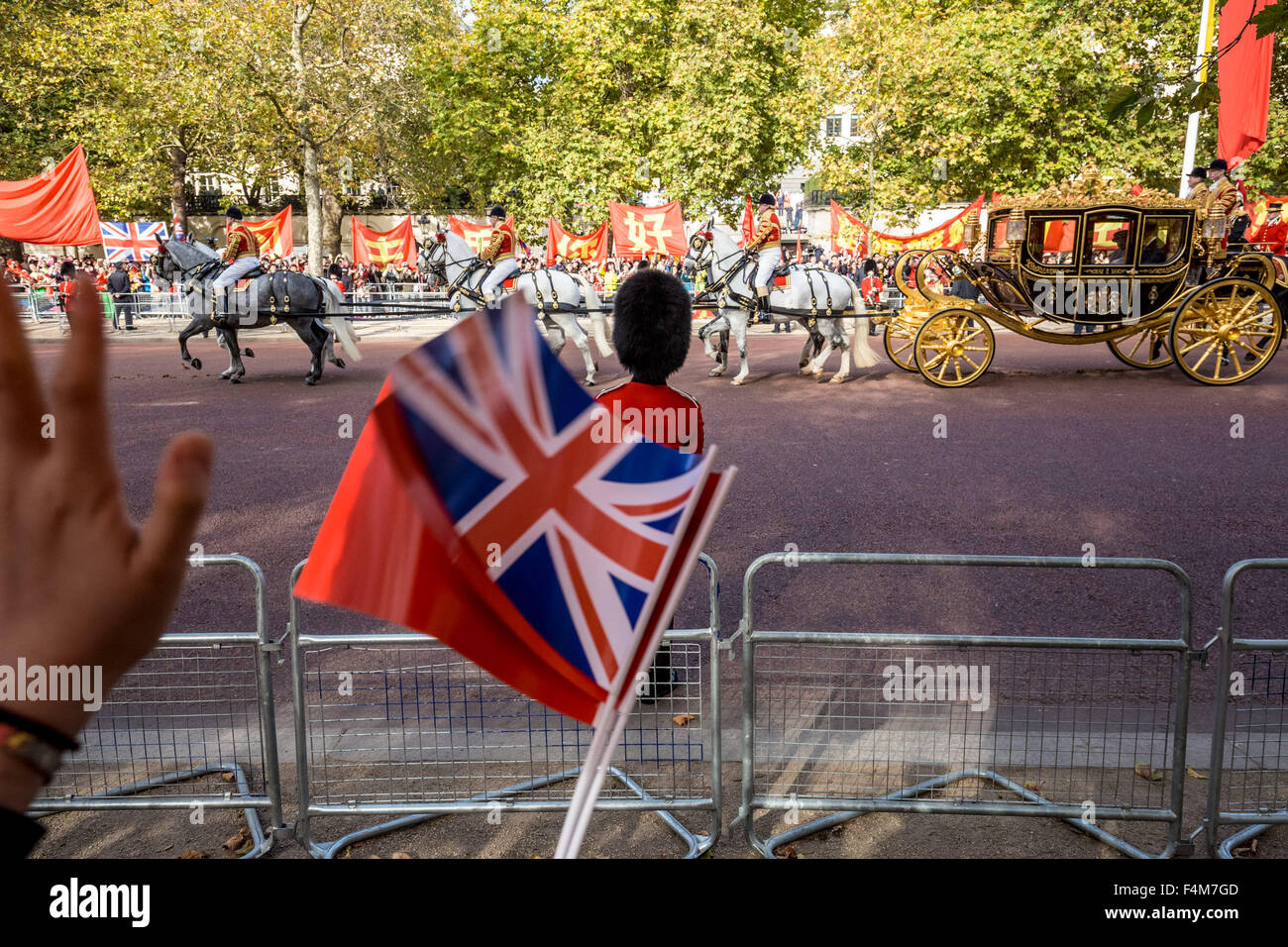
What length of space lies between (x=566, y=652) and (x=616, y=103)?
1272 inches

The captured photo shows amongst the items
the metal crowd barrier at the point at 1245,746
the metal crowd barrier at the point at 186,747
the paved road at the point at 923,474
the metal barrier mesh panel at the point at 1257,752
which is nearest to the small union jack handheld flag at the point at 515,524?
the metal crowd barrier at the point at 186,747

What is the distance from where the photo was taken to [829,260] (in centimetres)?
2912

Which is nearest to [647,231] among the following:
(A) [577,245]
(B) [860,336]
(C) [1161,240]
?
(A) [577,245]

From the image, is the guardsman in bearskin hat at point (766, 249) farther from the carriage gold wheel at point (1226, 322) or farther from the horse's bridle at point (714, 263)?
the carriage gold wheel at point (1226, 322)

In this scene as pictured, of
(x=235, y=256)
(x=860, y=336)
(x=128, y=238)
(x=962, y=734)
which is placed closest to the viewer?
(x=962, y=734)

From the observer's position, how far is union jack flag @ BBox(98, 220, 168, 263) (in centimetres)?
2459

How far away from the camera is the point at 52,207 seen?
15.2 metres

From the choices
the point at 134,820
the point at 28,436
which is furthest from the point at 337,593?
the point at 134,820

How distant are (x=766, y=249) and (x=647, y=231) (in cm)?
1003

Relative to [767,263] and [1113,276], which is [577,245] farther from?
[1113,276]

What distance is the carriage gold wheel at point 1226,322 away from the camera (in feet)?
39.2

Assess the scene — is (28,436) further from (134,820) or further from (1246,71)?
(1246,71)

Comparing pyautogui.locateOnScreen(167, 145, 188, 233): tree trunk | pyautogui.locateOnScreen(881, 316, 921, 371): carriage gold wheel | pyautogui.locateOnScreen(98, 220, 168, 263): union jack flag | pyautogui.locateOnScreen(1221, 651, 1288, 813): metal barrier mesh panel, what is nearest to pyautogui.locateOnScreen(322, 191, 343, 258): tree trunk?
pyautogui.locateOnScreen(167, 145, 188, 233): tree trunk

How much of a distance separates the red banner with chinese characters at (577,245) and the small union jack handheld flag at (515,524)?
24.4m
